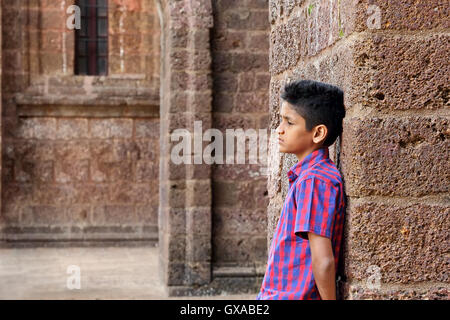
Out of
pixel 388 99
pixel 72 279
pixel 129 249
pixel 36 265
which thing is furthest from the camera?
pixel 129 249

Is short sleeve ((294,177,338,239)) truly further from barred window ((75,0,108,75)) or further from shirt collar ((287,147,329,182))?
barred window ((75,0,108,75))

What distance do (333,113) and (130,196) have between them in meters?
10.8

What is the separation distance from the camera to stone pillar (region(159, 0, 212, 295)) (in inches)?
320

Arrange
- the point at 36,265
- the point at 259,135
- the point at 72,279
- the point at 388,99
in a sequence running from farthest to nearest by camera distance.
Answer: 1. the point at 36,265
2. the point at 72,279
3. the point at 259,135
4. the point at 388,99

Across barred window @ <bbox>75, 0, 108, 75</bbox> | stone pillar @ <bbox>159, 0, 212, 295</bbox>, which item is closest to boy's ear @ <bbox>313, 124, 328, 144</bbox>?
stone pillar @ <bbox>159, 0, 212, 295</bbox>

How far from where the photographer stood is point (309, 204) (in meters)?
2.31

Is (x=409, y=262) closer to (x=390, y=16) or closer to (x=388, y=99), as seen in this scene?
(x=388, y=99)

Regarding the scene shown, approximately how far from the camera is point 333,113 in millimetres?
2490

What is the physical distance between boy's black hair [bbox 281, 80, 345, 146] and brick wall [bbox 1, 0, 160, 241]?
10.6 metres

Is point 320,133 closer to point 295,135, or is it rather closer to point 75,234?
point 295,135

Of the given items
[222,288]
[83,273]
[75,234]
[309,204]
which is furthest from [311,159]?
[75,234]

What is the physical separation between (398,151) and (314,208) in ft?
0.94

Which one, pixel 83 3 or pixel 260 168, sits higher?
pixel 83 3
